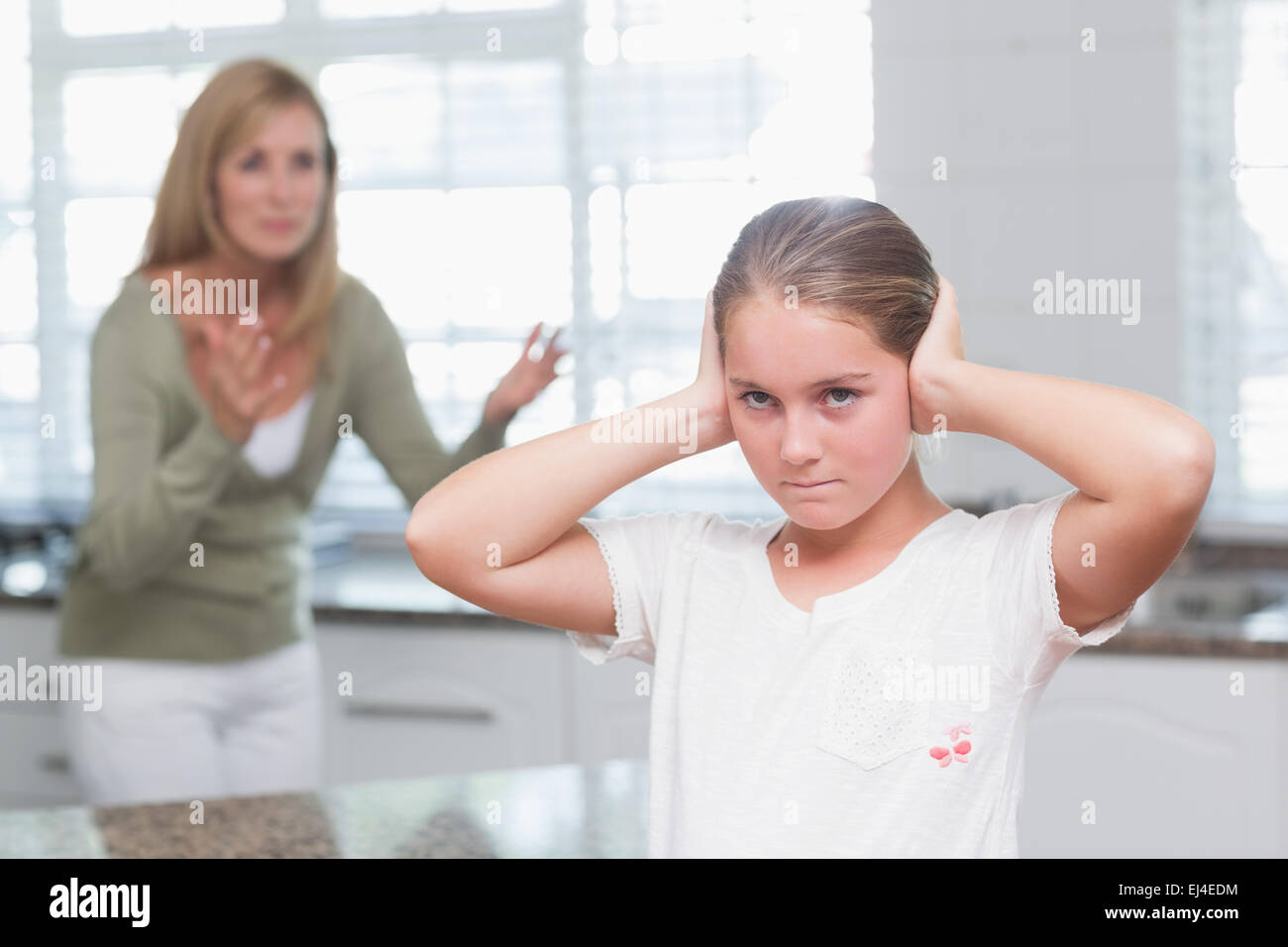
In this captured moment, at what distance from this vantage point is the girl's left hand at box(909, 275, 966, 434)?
77 centimetres

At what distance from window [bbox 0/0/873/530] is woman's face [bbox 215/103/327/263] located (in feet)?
2.75

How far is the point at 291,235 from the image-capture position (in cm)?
185

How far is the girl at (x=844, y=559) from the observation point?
29.8 inches

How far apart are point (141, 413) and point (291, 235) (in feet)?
1.02

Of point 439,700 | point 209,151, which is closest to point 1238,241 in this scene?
point 439,700

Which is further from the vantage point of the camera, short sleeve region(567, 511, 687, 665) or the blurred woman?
the blurred woman

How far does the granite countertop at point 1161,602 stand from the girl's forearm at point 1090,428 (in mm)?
1345

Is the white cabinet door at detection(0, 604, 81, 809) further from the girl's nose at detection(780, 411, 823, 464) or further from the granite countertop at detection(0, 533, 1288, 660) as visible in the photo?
the girl's nose at detection(780, 411, 823, 464)

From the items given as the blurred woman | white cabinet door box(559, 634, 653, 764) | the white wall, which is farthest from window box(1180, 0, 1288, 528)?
the blurred woman

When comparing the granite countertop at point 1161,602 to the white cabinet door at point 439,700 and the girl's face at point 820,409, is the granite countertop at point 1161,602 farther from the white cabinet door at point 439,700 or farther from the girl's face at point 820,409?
the girl's face at point 820,409

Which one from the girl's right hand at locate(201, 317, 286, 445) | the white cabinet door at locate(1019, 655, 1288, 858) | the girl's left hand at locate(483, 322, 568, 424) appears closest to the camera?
the girl's left hand at locate(483, 322, 568, 424)

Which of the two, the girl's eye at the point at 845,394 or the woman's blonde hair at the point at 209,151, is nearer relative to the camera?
the girl's eye at the point at 845,394

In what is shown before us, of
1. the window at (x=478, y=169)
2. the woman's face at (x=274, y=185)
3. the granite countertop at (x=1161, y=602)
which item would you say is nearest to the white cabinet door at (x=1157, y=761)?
the granite countertop at (x=1161, y=602)
